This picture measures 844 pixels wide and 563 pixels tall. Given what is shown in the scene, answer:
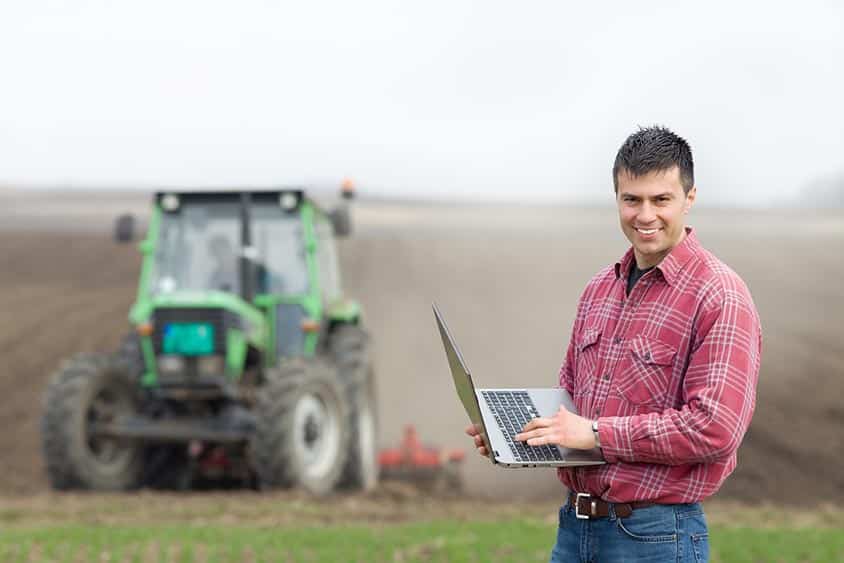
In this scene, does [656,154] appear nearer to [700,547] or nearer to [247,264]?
[700,547]

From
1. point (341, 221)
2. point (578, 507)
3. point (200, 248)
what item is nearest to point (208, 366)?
point (200, 248)

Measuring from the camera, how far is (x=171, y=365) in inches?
373

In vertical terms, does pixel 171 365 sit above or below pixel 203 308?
below

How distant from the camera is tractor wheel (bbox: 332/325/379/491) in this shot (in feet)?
33.8

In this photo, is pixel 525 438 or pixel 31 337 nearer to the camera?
pixel 525 438

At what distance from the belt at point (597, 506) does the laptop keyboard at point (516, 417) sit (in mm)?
153

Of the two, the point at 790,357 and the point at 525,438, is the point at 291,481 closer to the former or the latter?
the point at 525,438

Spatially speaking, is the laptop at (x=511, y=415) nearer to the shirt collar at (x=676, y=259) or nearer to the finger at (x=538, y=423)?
the finger at (x=538, y=423)

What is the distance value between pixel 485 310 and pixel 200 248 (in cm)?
1206

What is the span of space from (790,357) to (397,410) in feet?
19.5

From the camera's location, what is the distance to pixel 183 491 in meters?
10.0

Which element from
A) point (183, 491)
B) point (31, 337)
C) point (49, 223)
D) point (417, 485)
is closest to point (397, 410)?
point (417, 485)

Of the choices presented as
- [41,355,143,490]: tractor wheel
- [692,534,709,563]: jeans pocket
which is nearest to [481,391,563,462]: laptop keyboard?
[692,534,709,563]: jeans pocket

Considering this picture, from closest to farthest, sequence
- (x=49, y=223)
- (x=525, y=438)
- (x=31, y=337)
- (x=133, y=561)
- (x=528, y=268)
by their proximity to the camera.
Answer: (x=525, y=438) < (x=133, y=561) < (x=31, y=337) < (x=528, y=268) < (x=49, y=223)
